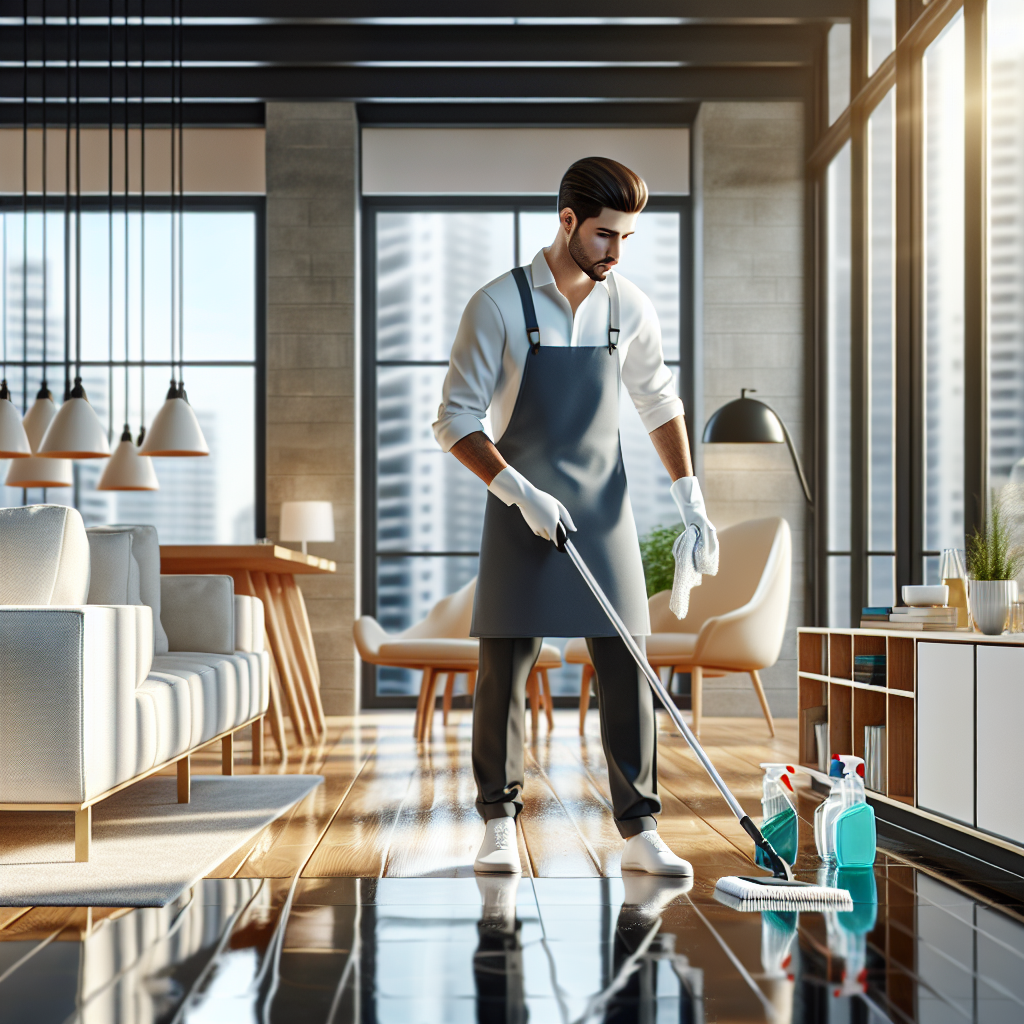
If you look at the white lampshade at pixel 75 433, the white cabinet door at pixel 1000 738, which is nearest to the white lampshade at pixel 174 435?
the white lampshade at pixel 75 433

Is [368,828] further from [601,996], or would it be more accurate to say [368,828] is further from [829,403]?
[829,403]

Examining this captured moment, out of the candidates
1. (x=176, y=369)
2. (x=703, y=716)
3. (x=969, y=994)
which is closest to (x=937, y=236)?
(x=703, y=716)

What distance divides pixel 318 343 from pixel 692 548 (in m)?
4.81

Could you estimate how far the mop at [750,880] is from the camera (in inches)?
79.6

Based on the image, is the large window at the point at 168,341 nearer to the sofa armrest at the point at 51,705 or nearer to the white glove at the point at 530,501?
the sofa armrest at the point at 51,705

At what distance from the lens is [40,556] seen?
100 inches

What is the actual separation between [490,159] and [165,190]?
6.78 feet

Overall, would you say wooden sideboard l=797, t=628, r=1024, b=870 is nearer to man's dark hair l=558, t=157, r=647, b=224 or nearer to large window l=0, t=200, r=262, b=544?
man's dark hair l=558, t=157, r=647, b=224

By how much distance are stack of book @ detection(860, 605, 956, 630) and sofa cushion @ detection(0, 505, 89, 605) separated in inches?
85.8

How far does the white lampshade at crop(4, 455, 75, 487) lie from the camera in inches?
244

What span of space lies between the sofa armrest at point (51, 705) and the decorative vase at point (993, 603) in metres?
2.07

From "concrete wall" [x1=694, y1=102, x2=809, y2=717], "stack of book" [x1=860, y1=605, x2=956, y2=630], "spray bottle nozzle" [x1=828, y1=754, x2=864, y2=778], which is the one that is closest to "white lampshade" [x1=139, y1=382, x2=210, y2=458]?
"concrete wall" [x1=694, y1=102, x2=809, y2=717]

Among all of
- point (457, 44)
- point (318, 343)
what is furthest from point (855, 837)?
point (457, 44)

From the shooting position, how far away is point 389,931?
1.85 metres
